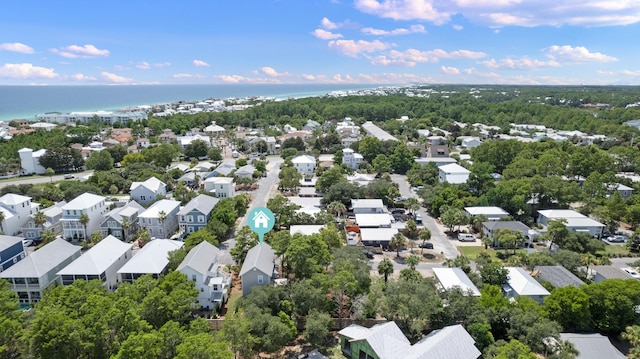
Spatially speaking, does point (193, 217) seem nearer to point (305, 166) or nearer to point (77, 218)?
point (77, 218)

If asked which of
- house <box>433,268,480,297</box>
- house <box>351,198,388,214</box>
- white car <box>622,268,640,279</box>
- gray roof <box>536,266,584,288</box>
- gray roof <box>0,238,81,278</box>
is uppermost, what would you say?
gray roof <box>0,238,81,278</box>

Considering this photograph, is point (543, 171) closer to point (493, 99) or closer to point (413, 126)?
point (413, 126)

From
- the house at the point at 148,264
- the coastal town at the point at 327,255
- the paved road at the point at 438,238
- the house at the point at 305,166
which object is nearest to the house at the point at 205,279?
the coastal town at the point at 327,255

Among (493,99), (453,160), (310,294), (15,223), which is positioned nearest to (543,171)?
(453,160)

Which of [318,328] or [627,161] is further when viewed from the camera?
[627,161]

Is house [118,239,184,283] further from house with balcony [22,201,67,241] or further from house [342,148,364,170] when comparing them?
house [342,148,364,170]

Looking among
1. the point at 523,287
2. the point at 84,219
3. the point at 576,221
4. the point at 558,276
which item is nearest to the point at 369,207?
the point at 523,287

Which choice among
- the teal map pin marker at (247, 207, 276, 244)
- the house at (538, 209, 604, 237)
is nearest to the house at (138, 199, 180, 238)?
the teal map pin marker at (247, 207, 276, 244)
